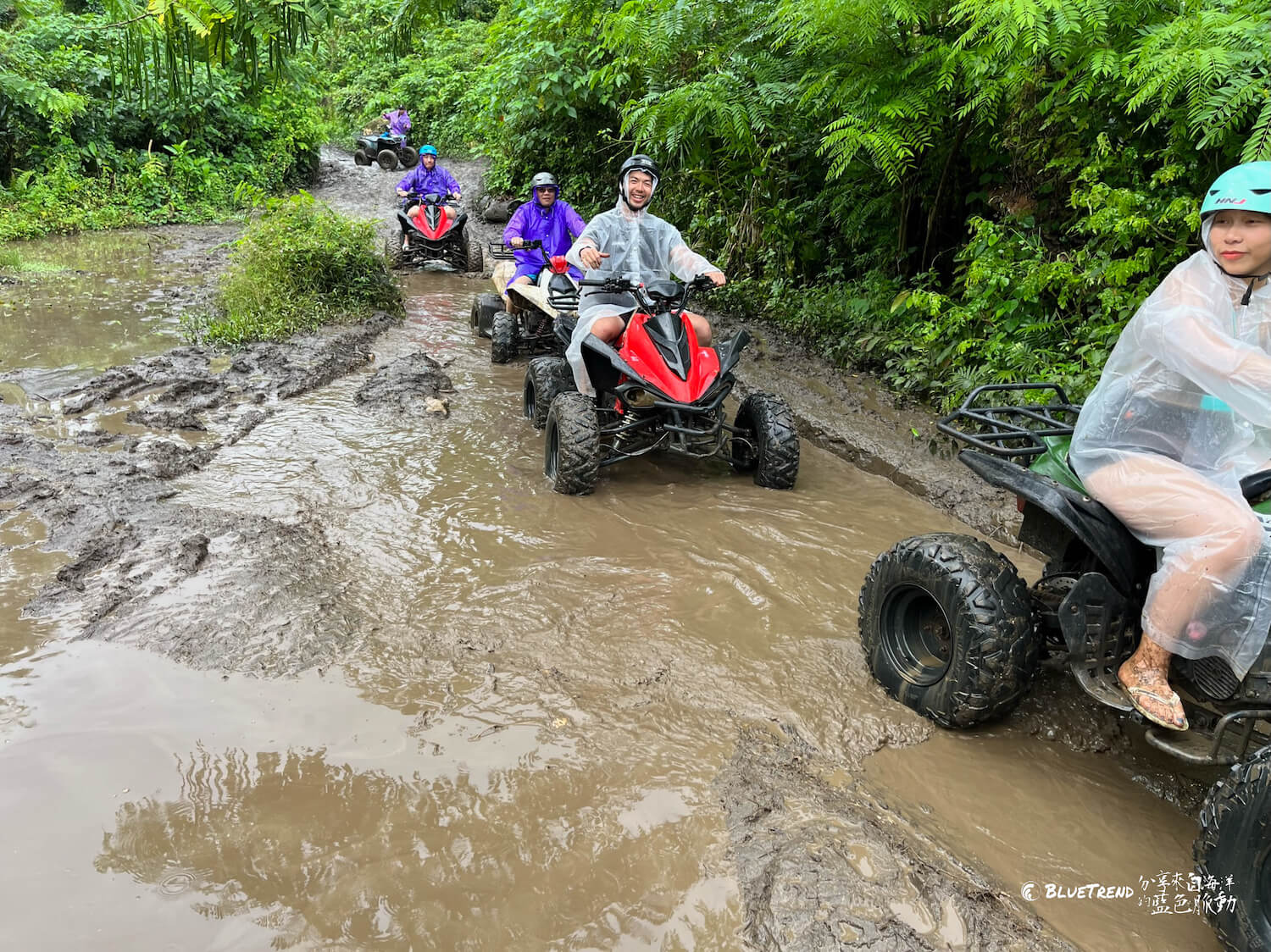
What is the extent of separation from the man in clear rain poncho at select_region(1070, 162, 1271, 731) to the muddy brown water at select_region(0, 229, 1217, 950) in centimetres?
66

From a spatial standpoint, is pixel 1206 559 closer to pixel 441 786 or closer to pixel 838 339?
pixel 441 786

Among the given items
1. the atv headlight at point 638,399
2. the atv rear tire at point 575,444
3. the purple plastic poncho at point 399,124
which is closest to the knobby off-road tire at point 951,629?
the atv rear tire at point 575,444

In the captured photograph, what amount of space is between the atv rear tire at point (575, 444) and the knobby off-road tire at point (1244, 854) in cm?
351

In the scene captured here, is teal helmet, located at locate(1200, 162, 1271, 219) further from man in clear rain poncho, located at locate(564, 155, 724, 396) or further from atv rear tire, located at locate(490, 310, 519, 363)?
atv rear tire, located at locate(490, 310, 519, 363)

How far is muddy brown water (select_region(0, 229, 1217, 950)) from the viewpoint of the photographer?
2277 mm

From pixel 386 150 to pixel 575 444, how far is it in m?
22.2

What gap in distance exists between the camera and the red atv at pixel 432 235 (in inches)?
508

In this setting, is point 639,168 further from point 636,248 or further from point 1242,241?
point 1242,241

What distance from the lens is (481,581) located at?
4.09 metres

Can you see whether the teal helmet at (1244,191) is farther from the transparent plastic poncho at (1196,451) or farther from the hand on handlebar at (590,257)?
the hand on handlebar at (590,257)

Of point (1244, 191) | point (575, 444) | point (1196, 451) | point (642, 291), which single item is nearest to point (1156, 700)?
point (1196, 451)

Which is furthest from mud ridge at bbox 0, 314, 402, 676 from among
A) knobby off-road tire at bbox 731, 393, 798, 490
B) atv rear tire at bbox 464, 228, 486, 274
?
atv rear tire at bbox 464, 228, 486, 274

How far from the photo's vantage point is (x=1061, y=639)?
3033 millimetres

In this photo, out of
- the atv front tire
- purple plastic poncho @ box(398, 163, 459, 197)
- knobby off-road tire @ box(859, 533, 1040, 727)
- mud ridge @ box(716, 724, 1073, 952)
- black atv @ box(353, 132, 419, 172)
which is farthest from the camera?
black atv @ box(353, 132, 419, 172)
